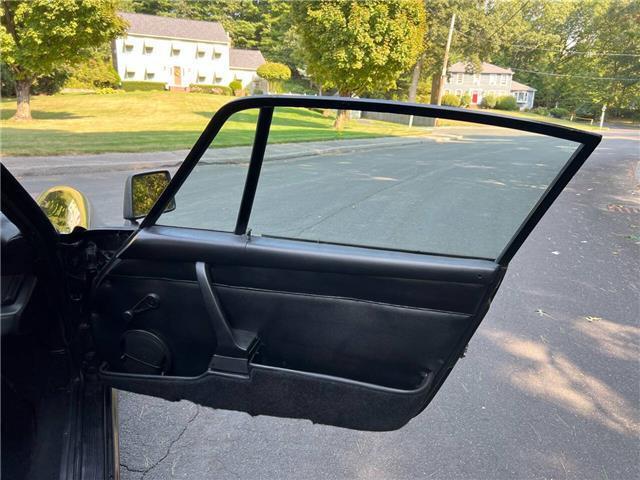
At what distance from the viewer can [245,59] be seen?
57844 millimetres

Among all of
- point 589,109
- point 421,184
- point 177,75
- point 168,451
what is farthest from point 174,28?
point 168,451

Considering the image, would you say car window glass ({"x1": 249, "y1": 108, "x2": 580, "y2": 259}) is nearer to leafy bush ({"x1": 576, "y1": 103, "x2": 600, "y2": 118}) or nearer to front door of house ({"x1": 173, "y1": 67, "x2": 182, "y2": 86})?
front door of house ({"x1": 173, "y1": 67, "x2": 182, "y2": 86})

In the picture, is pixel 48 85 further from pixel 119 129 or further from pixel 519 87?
pixel 519 87

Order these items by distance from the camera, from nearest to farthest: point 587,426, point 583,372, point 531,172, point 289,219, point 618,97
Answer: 1. point 531,172
2. point 289,219
3. point 587,426
4. point 583,372
5. point 618,97

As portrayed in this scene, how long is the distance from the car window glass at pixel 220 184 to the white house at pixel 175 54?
52.4 metres

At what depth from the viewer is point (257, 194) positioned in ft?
6.30

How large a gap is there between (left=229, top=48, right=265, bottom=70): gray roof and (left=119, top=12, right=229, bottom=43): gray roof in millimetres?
2950

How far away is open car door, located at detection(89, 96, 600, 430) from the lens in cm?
174

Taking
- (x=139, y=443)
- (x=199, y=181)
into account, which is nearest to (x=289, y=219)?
(x=199, y=181)

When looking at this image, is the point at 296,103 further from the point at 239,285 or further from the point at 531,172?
the point at 531,172

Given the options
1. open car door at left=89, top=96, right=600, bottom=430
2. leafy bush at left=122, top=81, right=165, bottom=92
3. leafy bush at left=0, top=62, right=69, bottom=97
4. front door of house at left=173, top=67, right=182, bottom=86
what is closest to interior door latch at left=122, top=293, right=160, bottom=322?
open car door at left=89, top=96, right=600, bottom=430

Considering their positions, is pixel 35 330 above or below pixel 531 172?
below

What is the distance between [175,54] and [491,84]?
37463 mm

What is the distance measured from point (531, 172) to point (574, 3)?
75.2 m
